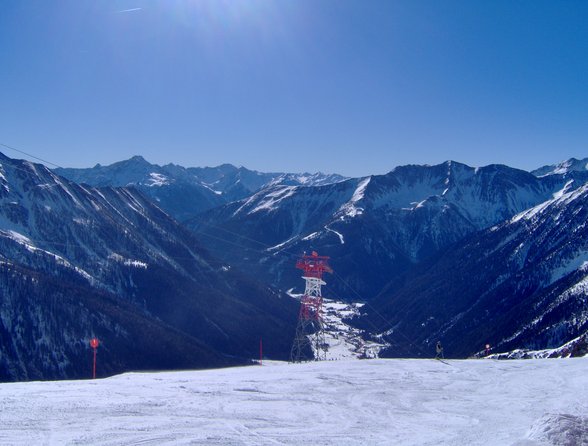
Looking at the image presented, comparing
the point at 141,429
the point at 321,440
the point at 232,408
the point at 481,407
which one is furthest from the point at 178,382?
the point at 481,407

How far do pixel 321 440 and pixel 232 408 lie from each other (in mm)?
6372

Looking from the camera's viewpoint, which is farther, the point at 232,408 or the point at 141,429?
the point at 232,408

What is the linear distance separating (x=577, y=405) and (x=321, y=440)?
50.9 ft

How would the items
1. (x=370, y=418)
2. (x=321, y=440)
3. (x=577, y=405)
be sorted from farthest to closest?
(x=577, y=405) → (x=370, y=418) → (x=321, y=440)

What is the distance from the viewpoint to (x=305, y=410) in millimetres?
31016

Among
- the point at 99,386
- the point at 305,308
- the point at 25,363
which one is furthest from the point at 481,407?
the point at 25,363

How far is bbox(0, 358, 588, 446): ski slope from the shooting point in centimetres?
2581

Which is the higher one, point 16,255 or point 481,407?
point 16,255

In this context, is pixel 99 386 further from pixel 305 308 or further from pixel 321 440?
pixel 305 308

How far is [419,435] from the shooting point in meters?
27.2

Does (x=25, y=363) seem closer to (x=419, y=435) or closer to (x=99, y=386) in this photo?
(x=99, y=386)

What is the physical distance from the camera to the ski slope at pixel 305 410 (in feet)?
84.7

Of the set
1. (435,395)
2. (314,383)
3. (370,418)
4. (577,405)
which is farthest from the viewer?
(314,383)

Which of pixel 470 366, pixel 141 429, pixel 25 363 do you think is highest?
pixel 141 429
